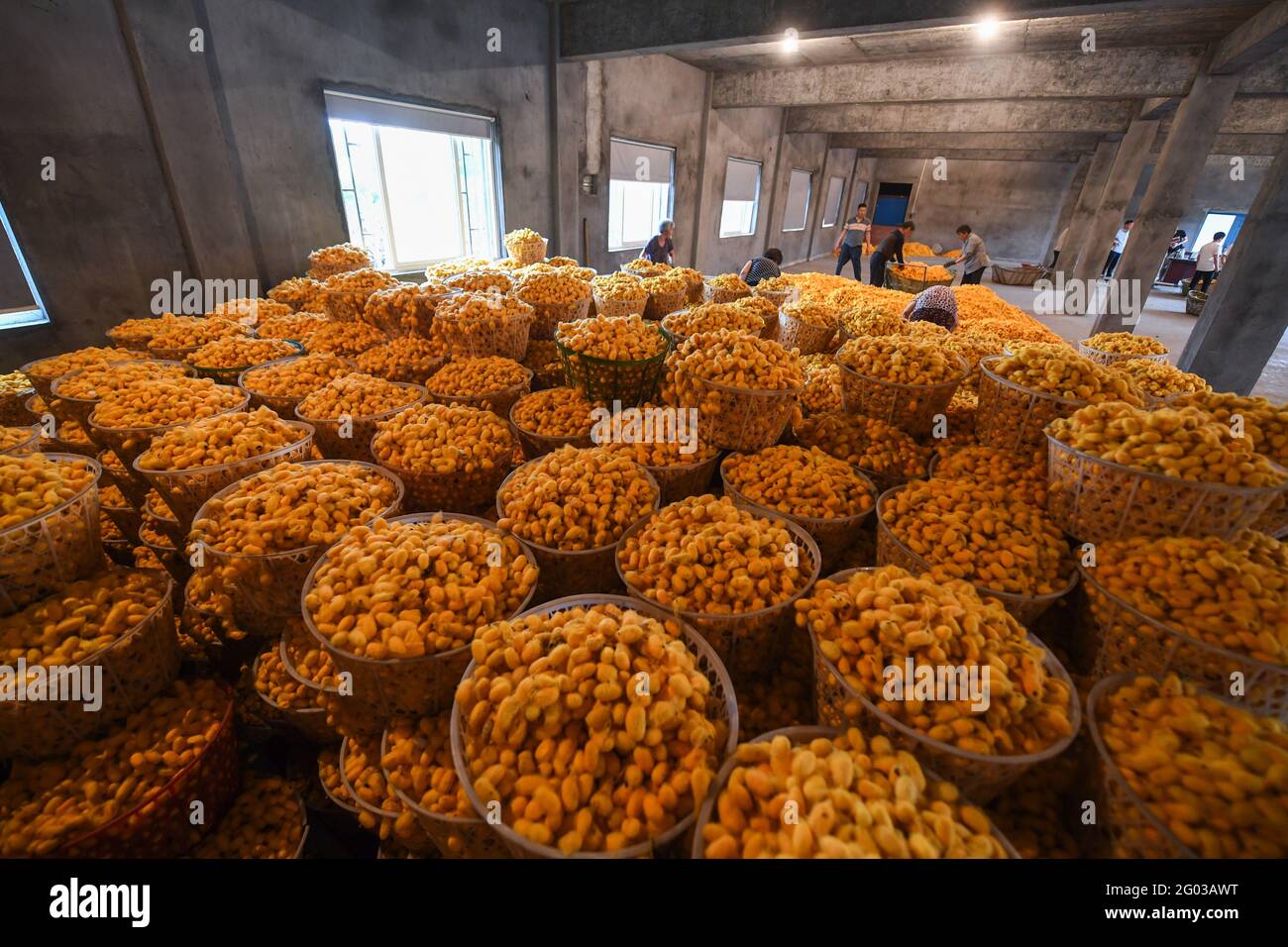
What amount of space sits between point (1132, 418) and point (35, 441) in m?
4.74

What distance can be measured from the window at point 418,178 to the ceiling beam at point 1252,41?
9.06 m

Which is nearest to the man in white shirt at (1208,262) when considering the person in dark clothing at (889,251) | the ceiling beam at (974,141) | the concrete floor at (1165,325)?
the concrete floor at (1165,325)

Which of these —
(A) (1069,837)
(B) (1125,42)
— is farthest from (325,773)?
(B) (1125,42)

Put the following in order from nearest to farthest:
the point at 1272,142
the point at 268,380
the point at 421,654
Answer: the point at 421,654 < the point at 268,380 < the point at 1272,142

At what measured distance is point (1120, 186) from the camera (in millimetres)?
10742

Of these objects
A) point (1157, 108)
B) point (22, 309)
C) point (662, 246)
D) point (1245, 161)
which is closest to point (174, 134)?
point (22, 309)

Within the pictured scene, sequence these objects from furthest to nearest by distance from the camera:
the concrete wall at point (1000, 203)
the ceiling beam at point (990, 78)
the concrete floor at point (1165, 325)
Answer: the concrete wall at point (1000, 203) → the concrete floor at point (1165, 325) → the ceiling beam at point (990, 78)

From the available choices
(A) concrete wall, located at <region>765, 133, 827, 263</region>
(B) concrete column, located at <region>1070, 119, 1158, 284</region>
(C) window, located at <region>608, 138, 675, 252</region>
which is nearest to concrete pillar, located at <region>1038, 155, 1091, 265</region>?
(B) concrete column, located at <region>1070, 119, 1158, 284</region>

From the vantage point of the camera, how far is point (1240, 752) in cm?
109

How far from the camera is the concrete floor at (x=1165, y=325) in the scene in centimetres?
822

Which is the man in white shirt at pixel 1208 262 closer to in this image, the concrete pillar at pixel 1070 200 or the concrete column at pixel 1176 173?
the concrete pillar at pixel 1070 200

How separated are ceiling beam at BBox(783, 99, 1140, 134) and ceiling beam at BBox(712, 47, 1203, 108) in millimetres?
1607

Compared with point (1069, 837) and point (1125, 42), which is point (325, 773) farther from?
point (1125, 42)

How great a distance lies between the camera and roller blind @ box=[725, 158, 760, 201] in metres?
13.6
